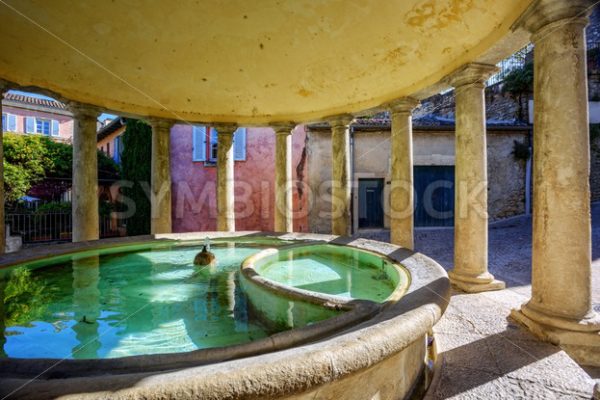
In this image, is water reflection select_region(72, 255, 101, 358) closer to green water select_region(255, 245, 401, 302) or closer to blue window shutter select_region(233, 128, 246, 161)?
green water select_region(255, 245, 401, 302)

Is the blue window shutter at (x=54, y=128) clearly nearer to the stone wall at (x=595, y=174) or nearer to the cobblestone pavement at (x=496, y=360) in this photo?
the cobblestone pavement at (x=496, y=360)

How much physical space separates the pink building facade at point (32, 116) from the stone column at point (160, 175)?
680 inches

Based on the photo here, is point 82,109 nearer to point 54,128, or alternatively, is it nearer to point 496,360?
point 496,360

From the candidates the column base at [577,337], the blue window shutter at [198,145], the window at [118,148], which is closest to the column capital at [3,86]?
the column base at [577,337]

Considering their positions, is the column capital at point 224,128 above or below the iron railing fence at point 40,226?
above

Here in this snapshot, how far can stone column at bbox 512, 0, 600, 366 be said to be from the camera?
2.74m

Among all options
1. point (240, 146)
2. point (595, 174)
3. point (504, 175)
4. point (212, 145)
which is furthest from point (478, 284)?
point (595, 174)

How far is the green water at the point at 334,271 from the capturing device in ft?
11.6

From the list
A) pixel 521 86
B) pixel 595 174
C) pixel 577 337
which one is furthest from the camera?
pixel 521 86

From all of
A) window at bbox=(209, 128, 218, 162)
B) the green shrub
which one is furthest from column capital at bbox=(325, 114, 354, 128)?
the green shrub

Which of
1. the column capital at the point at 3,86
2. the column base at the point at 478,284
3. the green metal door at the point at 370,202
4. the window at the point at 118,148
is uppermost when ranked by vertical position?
the window at the point at 118,148

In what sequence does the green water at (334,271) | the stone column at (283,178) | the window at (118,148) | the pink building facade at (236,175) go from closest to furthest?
1. the green water at (334,271)
2. the stone column at (283,178)
3. the pink building facade at (236,175)
4. the window at (118,148)

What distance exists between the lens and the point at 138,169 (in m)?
15.1

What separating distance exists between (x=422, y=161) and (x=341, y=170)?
698cm
